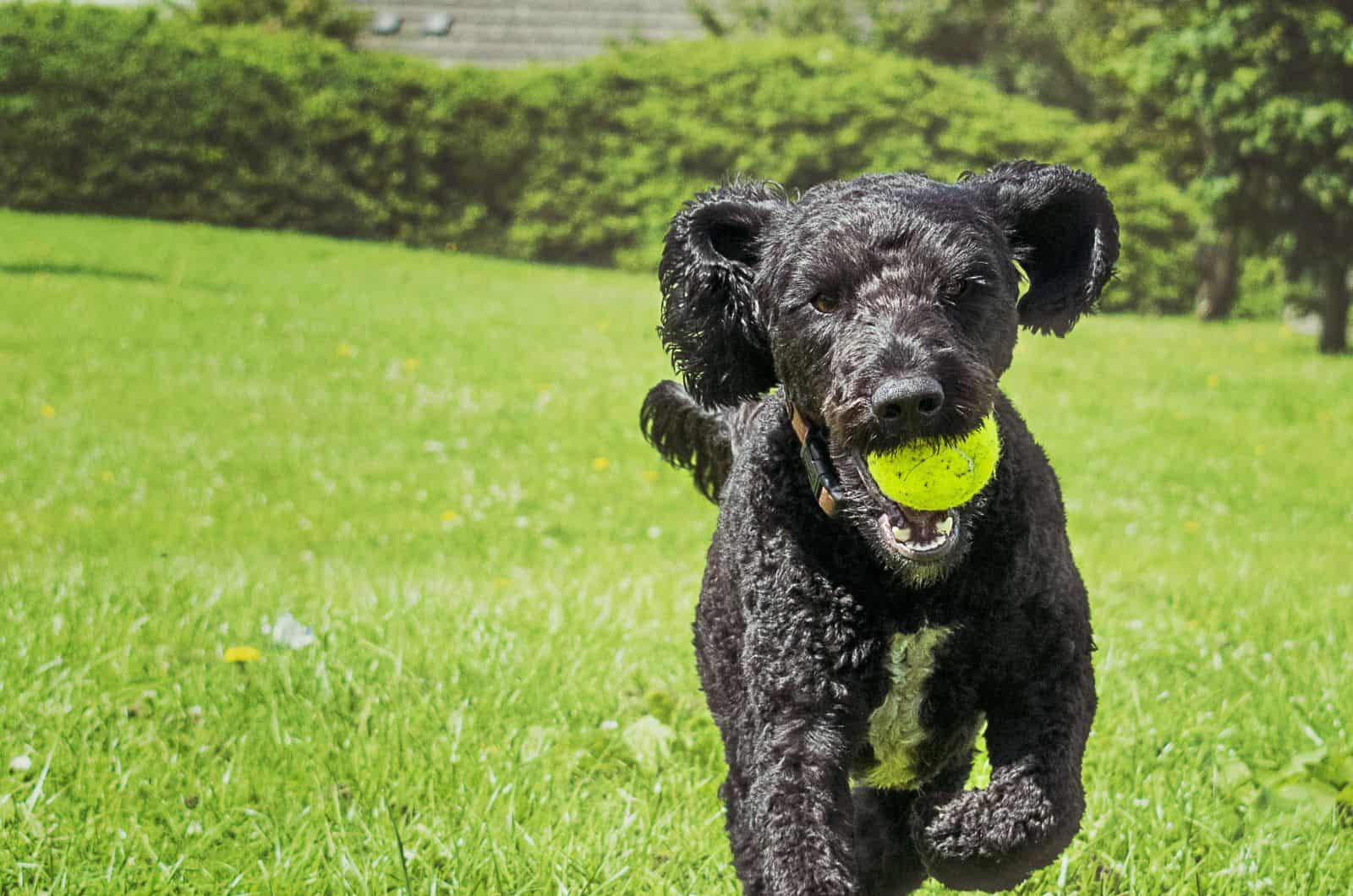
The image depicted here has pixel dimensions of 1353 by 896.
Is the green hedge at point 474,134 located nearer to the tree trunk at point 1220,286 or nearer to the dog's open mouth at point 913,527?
the tree trunk at point 1220,286

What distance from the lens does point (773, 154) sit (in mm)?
22141

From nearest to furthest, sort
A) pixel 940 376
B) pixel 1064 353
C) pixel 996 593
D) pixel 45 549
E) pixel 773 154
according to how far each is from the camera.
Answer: pixel 940 376, pixel 996 593, pixel 45 549, pixel 1064 353, pixel 773 154

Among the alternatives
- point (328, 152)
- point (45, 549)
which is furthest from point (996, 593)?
point (328, 152)

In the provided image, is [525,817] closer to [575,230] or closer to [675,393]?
[675,393]

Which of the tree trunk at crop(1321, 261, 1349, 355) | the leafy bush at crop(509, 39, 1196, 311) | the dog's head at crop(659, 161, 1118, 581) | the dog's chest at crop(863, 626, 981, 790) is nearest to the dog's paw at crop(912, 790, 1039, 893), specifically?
the dog's chest at crop(863, 626, 981, 790)

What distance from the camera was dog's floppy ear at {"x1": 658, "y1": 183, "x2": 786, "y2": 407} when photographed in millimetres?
3033

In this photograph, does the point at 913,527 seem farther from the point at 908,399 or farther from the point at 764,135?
the point at 764,135

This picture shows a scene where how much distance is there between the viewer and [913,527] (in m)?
2.46

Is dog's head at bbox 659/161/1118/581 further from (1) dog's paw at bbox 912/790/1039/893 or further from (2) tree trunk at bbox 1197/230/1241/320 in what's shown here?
(2) tree trunk at bbox 1197/230/1241/320

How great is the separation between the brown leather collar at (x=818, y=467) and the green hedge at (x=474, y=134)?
19397 mm

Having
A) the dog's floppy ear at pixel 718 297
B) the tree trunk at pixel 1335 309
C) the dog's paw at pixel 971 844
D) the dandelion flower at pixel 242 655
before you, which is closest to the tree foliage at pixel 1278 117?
the tree trunk at pixel 1335 309

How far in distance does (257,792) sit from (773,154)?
19.8m

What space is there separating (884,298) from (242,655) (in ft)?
8.14

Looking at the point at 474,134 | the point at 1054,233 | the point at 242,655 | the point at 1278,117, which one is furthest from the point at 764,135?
the point at 1054,233
